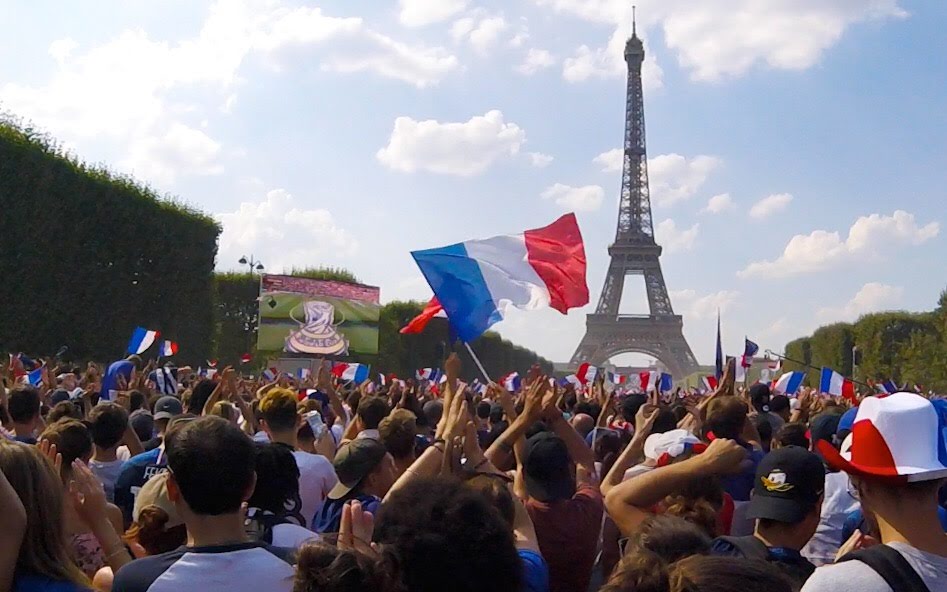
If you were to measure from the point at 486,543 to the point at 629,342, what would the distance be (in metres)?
80.1

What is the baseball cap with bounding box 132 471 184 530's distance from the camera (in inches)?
155

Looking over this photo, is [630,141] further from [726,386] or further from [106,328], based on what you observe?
[726,386]

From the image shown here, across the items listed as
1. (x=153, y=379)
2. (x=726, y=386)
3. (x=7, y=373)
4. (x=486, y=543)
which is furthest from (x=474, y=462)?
(x=7, y=373)

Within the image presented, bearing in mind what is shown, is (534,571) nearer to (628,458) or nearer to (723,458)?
(723,458)

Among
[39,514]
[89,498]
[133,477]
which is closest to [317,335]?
[133,477]

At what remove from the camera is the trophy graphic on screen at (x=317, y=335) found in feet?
161

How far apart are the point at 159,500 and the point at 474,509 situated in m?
1.82

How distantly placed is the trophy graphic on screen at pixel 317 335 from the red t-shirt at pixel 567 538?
44.5 m

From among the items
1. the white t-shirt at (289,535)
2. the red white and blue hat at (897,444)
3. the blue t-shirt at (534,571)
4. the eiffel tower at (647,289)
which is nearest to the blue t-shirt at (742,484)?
the blue t-shirt at (534,571)

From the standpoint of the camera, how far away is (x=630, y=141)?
84062 millimetres

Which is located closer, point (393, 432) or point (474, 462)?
point (474, 462)

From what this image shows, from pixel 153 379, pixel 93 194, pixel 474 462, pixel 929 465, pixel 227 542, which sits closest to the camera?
pixel 929 465

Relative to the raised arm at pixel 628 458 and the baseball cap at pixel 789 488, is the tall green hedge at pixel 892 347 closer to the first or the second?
the raised arm at pixel 628 458

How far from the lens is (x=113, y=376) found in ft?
38.7
